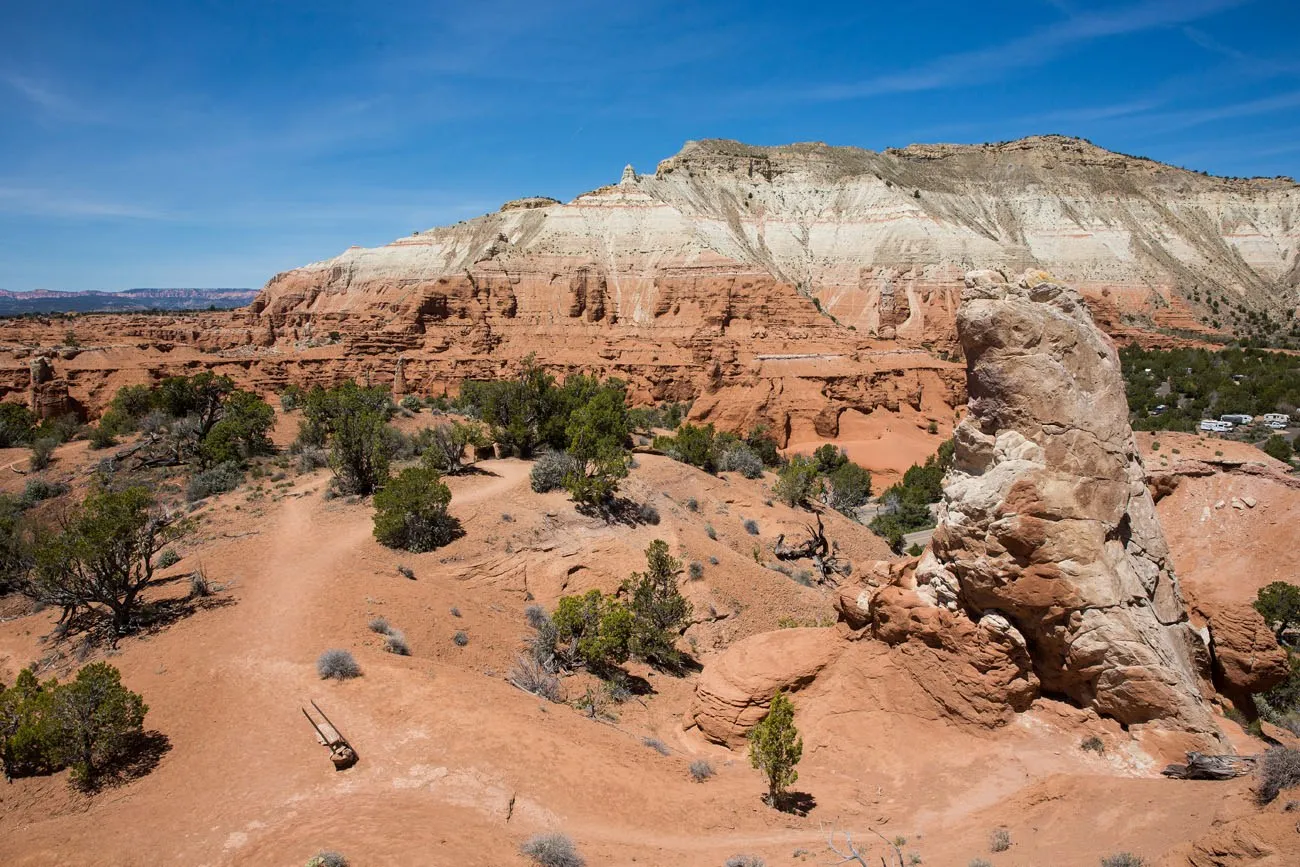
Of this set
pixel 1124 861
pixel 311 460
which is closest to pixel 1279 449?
pixel 1124 861

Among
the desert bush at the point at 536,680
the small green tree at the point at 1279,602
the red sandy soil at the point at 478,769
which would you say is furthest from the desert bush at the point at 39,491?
the small green tree at the point at 1279,602

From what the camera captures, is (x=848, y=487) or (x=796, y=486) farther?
(x=848, y=487)

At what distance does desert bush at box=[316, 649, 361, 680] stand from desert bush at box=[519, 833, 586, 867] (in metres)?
5.23

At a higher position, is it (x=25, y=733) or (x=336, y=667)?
(x=25, y=733)

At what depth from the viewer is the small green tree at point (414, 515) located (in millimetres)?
17812

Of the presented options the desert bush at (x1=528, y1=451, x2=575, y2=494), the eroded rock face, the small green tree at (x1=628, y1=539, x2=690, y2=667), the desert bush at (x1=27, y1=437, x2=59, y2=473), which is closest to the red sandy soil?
the small green tree at (x1=628, y1=539, x2=690, y2=667)

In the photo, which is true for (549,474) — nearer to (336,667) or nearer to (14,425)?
(336,667)

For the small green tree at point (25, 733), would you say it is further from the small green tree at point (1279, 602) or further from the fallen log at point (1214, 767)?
the small green tree at point (1279, 602)

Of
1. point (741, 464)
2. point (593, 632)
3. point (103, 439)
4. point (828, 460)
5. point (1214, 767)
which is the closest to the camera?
point (1214, 767)

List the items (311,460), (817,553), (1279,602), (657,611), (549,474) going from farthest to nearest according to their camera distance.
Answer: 1. (311,460)
2. (817,553)
3. (549,474)
4. (657,611)
5. (1279,602)

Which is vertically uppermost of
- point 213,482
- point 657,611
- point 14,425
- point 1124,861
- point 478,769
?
point 14,425

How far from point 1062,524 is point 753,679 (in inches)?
201

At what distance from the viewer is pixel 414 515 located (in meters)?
18.2

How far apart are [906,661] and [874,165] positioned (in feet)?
299
